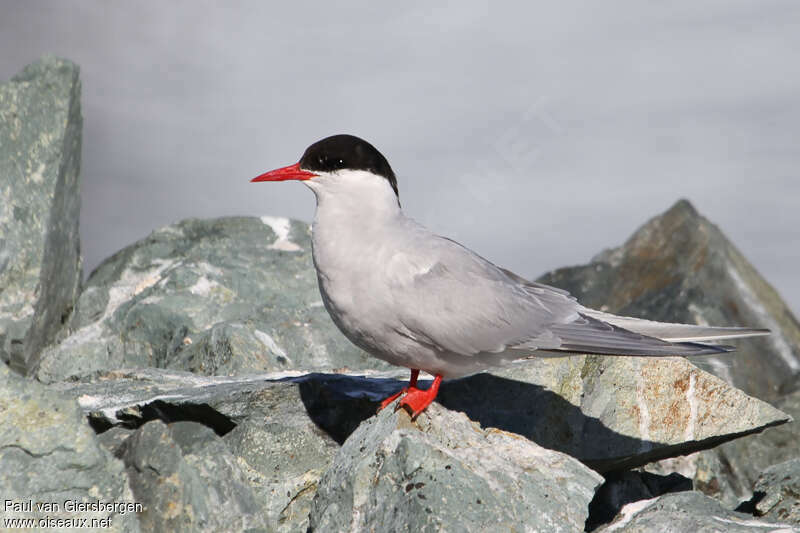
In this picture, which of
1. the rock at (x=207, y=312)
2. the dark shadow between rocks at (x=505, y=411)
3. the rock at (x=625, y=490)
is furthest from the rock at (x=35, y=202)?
the rock at (x=625, y=490)

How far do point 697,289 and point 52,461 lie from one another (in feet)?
25.9

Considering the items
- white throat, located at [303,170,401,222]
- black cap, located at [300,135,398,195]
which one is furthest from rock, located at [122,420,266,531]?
black cap, located at [300,135,398,195]

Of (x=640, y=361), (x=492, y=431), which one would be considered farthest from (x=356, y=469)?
(x=640, y=361)

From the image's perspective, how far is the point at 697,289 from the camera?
1079 centimetres

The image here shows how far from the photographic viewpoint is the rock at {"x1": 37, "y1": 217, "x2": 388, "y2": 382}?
8438 millimetres

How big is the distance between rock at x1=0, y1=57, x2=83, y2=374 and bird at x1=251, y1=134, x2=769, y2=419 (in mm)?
4000

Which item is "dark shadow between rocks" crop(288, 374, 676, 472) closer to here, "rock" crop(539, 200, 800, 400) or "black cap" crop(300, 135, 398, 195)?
"black cap" crop(300, 135, 398, 195)

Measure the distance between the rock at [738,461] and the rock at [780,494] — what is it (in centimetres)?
151

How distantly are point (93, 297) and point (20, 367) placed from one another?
44.0 inches

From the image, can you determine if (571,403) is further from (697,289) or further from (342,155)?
(697,289)

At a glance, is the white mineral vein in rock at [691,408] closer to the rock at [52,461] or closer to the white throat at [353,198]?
the white throat at [353,198]

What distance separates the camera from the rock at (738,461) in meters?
7.78

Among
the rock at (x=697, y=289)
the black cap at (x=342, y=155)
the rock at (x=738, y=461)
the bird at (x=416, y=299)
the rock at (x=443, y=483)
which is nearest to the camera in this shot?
the rock at (x=443, y=483)

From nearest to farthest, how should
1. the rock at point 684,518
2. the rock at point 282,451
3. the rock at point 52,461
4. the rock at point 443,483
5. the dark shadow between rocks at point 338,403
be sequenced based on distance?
the rock at point 52,461 → the rock at point 443,483 → the rock at point 684,518 → the rock at point 282,451 → the dark shadow between rocks at point 338,403
